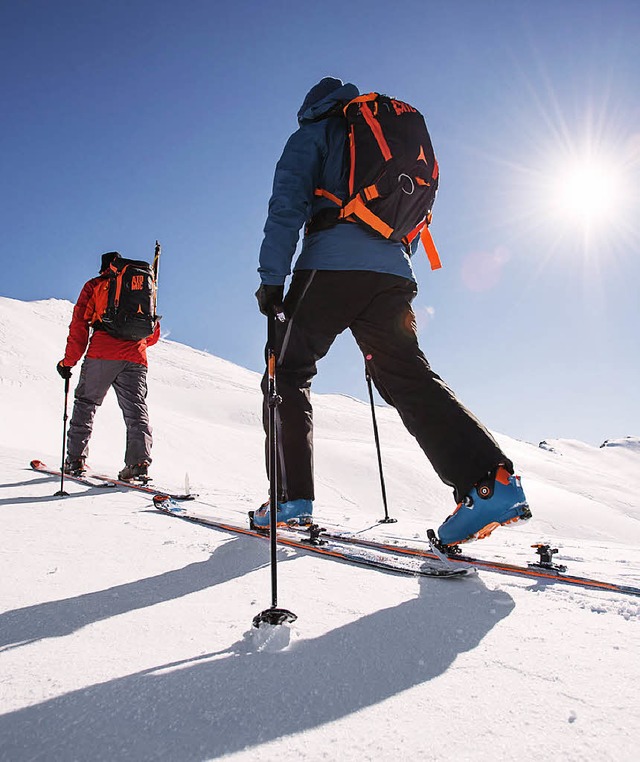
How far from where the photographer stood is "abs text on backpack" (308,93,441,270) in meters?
2.42

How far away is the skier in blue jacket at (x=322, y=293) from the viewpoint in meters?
2.39

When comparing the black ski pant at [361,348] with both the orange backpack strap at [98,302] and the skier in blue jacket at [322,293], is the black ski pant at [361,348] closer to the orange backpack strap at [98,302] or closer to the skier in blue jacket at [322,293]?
the skier in blue jacket at [322,293]

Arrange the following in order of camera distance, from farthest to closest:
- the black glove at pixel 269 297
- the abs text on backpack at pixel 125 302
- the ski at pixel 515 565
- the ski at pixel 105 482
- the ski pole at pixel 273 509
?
1. the abs text on backpack at pixel 125 302
2. the ski at pixel 105 482
3. the black glove at pixel 269 297
4. the ski at pixel 515 565
5. the ski pole at pixel 273 509

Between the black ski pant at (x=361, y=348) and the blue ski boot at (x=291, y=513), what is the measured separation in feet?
0.14

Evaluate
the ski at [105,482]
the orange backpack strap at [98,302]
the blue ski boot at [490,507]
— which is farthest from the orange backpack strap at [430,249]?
the orange backpack strap at [98,302]

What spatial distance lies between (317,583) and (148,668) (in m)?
0.75

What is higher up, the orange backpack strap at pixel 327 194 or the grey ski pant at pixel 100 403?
the orange backpack strap at pixel 327 194

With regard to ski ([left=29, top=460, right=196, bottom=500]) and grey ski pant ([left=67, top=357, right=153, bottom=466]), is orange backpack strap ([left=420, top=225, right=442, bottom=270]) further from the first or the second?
grey ski pant ([left=67, top=357, right=153, bottom=466])

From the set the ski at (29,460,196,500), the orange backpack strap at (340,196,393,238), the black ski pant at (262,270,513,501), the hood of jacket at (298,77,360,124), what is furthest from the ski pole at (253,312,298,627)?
the ski at (29,460,196,500)

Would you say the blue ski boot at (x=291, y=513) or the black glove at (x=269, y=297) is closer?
the black glove at (x=269, y=297)

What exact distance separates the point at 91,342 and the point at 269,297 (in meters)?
3.54

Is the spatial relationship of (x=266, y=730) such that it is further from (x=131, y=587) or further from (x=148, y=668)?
(x=131, y=587)

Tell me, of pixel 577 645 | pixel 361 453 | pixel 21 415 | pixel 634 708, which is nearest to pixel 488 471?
pixel 577 645

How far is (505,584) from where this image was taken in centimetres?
176
